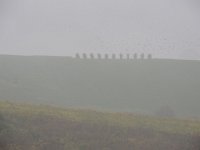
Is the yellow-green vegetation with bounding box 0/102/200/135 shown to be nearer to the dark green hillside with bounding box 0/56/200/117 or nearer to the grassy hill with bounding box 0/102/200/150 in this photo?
the grassy hill with bounding box 0/102/200/150

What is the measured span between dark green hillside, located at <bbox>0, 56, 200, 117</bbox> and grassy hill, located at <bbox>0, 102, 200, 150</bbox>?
16.3 metres

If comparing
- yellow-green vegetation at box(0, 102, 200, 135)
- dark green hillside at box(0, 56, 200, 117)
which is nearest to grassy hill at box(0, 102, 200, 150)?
yellow-green vegetation at box(0, 102, 200, 135)

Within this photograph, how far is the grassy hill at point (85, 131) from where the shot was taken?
25.7 metres

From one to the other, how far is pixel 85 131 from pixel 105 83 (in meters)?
32.5

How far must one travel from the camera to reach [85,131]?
2847cm

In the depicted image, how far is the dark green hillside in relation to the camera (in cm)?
5278

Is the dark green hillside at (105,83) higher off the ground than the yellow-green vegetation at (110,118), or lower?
lower

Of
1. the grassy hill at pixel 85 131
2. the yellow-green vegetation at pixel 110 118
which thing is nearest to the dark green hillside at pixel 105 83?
the yellow-green vegetation at pixel 110 118

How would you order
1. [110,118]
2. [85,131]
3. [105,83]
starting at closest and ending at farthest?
[85,131] < [110,118] < [105,83]

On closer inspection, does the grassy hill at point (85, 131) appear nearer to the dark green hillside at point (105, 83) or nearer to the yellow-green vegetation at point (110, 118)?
the yellow-green vegetation at point (110, 118)

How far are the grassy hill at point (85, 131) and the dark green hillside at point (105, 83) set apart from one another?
53.6 feet

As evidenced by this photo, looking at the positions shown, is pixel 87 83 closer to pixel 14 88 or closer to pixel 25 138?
pixel 14 88

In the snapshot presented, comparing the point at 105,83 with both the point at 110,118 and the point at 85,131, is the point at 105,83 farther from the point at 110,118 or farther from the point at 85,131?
the point at 85,131

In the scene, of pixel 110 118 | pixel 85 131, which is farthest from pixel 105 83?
pixel 85 131
